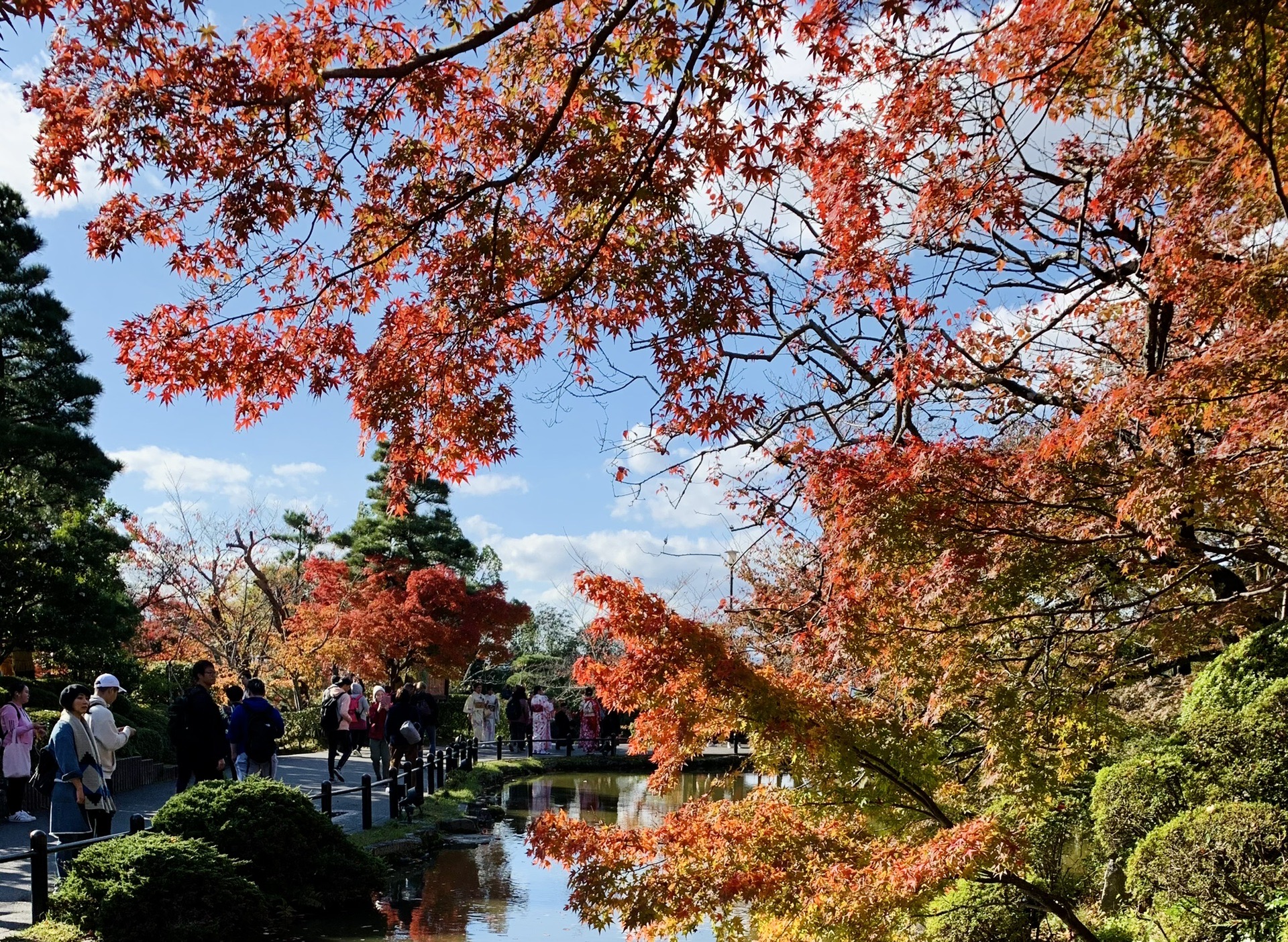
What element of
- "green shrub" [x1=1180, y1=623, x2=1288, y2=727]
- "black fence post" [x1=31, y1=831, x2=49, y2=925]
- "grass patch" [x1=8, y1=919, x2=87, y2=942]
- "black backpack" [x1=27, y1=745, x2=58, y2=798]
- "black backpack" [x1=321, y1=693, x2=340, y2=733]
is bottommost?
"grass patch" [x1=8, y1=919, x2=87, y2=942]

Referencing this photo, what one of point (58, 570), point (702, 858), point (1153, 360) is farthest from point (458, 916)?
point (58, 570)

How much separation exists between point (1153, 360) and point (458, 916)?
7364 mm

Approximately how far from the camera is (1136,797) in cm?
682

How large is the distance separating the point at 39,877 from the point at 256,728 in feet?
12.1

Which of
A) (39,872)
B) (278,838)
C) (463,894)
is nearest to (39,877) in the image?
Result: (39,872)

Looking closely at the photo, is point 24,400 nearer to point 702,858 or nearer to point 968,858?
point 702,858

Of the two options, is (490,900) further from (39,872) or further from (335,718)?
(335,718)

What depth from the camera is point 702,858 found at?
5.56 meters

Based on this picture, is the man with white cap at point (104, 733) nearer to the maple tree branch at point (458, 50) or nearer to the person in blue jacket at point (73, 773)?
the person in blue jacket at point (73, 773)

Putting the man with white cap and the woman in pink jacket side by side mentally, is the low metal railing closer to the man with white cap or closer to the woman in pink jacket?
the man with white cap

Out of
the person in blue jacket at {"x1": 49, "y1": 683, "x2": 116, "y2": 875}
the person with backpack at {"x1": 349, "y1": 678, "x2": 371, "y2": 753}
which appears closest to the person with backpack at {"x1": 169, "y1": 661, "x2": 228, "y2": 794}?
the person in blue jacket at {"x1": 49, "y1": 683, "x2": 116, "y2": 875}

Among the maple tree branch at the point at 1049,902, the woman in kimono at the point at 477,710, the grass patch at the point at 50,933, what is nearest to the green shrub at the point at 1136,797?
the maple tree branch at the point at 1049,902

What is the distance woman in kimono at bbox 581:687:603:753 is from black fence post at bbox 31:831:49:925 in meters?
19.0

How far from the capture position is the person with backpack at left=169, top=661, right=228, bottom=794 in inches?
368
